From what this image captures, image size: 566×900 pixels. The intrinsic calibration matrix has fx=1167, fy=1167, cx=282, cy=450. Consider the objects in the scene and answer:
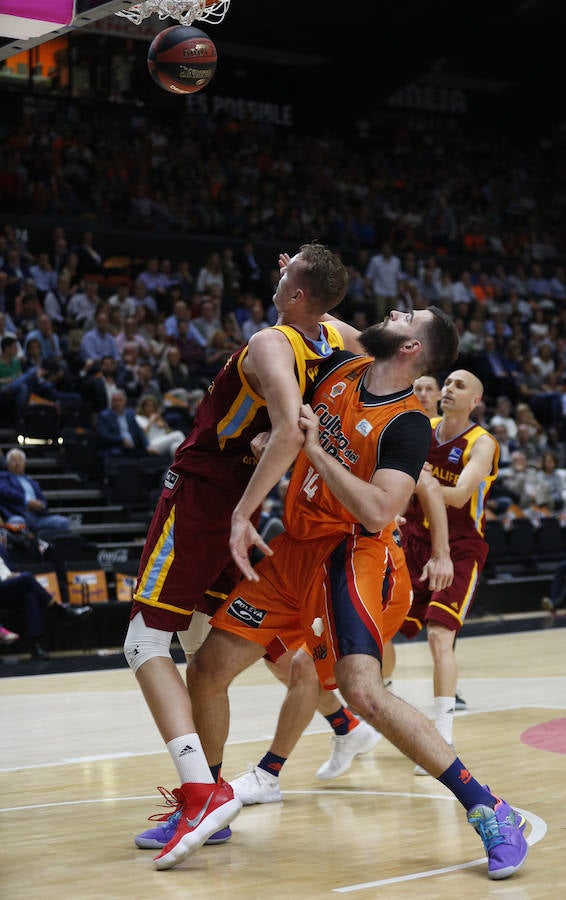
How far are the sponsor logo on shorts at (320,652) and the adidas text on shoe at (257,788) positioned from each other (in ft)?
2.66

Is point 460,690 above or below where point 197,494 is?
below

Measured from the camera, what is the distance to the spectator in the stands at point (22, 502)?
1018 cm

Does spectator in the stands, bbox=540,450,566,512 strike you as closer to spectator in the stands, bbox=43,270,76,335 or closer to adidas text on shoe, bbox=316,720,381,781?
spectator in the stands, bbox=43,270,76,335

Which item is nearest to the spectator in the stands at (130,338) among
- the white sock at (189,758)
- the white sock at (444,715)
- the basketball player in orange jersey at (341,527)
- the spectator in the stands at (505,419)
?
the spectator in the stands at (505,419)

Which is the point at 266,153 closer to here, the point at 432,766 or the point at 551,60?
the point at 551,60

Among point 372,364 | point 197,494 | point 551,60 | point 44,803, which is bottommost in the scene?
point 44,803

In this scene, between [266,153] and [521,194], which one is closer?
[266,153]

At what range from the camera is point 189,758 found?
3863mm

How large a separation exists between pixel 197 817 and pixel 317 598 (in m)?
0.84

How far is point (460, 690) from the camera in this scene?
25.3ft

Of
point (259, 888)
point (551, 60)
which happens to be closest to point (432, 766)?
point (259, 888)

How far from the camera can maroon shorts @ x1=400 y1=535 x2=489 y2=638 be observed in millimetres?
5660

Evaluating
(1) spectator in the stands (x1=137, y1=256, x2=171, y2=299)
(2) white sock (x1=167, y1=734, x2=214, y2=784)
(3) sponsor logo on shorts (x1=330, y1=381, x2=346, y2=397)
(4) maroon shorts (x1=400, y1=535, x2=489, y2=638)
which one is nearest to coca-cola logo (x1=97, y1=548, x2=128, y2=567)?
(4) maroon shorts (x1=400, y1=535, x2=489, y2=638)

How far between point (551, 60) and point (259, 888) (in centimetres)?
2531
